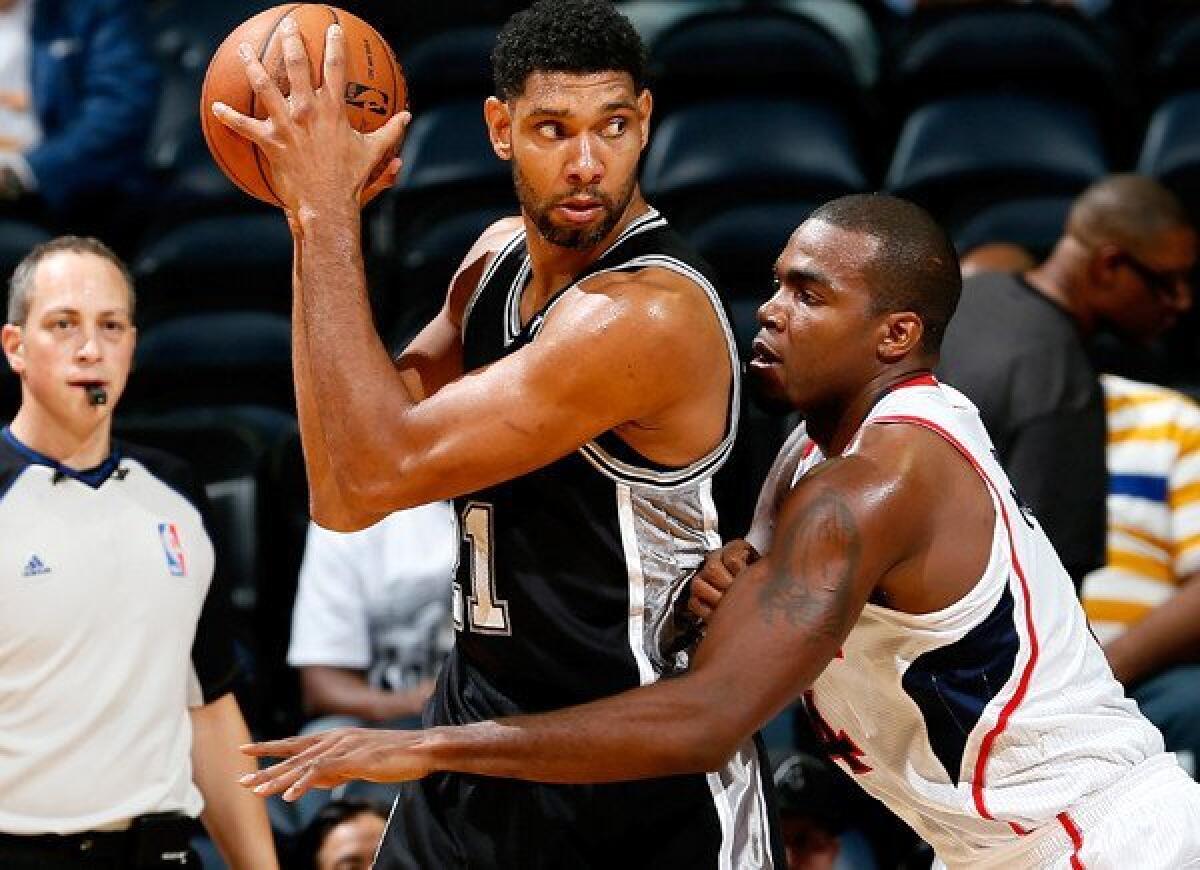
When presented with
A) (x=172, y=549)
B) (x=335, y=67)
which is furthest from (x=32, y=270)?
(x=335, y=67)

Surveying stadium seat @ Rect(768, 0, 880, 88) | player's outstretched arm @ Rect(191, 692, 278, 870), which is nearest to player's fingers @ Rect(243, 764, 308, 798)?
player's outstretched arm @ Rect(191, 692, 278, 870)

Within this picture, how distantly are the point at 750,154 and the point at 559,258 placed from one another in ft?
12.2

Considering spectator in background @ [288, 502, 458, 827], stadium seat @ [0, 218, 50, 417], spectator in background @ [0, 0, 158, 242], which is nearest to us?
spectator in background @ [288, 502, 458, 827]

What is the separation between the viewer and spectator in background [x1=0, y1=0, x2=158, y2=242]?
6.96 m

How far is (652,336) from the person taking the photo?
3.22 m

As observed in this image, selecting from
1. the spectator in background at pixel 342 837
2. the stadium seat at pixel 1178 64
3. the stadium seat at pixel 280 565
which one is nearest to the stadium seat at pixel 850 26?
the stadium seat at pixel 1178 64

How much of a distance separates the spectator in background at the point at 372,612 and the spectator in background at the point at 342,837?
1.86ft

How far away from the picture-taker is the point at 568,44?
334 cm

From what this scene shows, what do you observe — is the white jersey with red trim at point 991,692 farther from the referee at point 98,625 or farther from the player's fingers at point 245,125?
the referee at point 98,625

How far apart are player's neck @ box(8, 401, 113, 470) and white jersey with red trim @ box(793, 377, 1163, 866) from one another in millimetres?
1933

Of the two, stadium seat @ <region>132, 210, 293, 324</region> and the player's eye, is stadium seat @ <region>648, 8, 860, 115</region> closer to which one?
stadium seat @ <region>132, 210, 293, 324</region>

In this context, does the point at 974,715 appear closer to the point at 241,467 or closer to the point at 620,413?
the point at 620,413

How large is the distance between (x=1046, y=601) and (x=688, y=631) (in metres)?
0.57

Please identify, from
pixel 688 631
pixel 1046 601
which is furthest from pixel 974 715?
pixel 688 631
